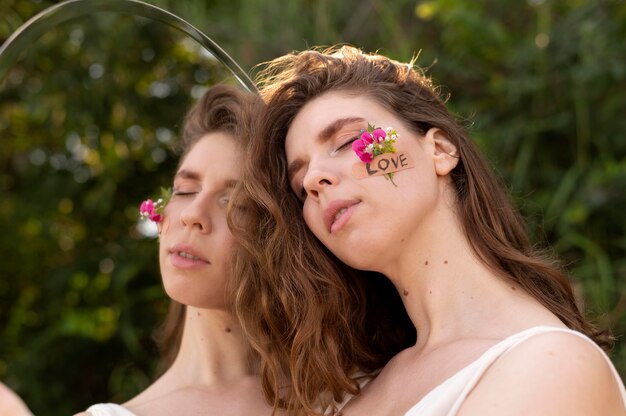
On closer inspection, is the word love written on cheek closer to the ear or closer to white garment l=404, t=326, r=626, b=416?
the ear

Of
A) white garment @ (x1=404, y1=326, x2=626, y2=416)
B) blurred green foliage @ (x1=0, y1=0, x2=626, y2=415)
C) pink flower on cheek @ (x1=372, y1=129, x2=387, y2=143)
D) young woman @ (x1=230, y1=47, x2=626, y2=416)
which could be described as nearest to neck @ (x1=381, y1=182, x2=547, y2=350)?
young woman @ (x1=230, y1=47, x2=626, y2=416)

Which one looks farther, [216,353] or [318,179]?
[216,353]

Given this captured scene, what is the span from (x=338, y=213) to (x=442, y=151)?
15.4 inches

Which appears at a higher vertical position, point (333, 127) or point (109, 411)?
point (333, 127)

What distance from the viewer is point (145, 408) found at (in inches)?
113

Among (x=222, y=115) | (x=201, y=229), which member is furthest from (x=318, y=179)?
(x=222, y=115)

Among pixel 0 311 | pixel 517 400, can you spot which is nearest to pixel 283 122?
pixel 517 400

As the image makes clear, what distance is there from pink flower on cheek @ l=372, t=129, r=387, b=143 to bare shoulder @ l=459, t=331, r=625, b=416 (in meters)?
0.70

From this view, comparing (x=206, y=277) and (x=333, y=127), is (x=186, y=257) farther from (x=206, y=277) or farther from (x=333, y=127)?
(x=333, y=127)

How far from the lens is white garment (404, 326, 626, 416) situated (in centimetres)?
223

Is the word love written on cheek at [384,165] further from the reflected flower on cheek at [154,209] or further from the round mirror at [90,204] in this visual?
the round mirror at [90,204]

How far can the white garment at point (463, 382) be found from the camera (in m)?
2.23

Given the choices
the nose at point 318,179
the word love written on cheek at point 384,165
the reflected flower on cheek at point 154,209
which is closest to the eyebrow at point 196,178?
the reflected flower on cheek at point 154,209

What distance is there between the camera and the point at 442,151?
2.71 metres
